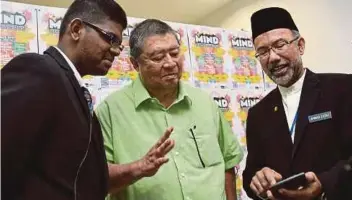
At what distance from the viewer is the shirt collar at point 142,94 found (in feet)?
5.48

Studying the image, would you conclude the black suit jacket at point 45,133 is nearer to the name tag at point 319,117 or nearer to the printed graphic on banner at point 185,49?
the name tag at point 319,117

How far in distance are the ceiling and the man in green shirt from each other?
9.22 feet

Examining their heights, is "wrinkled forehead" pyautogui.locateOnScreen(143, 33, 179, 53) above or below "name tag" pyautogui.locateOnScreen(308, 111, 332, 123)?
above

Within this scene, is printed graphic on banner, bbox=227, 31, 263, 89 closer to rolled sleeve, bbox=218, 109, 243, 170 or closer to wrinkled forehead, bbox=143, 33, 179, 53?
rolled sleeve, bbox=218, 109, 243, 170

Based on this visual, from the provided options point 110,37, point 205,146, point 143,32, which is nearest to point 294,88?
point 205,146

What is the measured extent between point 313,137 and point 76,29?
3.07ft

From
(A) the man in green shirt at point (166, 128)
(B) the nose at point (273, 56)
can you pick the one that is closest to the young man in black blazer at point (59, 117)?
(A) the man in green shirt at point (166, 128)

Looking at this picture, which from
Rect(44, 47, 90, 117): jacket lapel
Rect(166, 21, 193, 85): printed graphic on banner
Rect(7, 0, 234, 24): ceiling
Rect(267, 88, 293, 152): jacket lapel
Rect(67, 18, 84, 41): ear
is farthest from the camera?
Rect(7, 0, 234, 24): ceiling

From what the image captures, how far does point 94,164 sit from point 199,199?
57cm

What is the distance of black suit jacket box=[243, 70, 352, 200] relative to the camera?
149 centimetres

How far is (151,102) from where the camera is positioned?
1.69 metres

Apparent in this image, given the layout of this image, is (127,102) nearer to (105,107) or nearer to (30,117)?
(105,107)

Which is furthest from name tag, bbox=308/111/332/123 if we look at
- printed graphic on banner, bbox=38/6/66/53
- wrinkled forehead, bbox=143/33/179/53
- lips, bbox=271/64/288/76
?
printed graphic on banner, bbox=38/6/66/53

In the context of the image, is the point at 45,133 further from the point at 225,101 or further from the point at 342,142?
the point at 225,101
